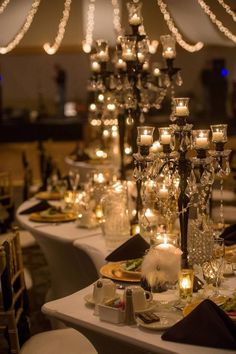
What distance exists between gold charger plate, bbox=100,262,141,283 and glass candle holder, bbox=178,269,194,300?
304 mm

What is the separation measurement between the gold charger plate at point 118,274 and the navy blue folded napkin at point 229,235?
700 mm

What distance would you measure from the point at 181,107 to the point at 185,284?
2.64ft

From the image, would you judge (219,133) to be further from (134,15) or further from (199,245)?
(134,15)

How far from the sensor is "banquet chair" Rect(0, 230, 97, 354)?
3113 mm

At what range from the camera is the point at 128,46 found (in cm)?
403

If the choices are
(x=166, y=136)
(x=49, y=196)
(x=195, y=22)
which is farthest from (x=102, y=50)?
(x=195, y=22)

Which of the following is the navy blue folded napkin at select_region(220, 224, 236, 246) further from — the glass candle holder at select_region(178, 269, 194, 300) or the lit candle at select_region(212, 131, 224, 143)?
the glass candle holder at select_region(178, 269, 194, 300)

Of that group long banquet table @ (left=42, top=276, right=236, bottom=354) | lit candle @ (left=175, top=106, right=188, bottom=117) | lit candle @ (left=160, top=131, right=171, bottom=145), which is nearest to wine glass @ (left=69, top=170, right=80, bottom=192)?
lit candle @ (left=160, top=131, right=171, bottom=145)

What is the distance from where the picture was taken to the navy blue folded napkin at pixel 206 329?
2.34 meters

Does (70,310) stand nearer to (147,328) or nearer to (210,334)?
(147,328)

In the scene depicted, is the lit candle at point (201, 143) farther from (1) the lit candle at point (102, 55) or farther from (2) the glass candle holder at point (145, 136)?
(1) the lit candle at point (102, 55)

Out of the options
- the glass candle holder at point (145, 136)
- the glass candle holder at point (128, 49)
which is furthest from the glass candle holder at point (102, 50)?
the glass candle holder at point (145, 136)

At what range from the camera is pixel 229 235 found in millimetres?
3684

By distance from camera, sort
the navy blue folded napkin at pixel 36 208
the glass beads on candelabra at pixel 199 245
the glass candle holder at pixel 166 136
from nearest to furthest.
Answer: the glass candle holder at pixel 166 136 → the glass beads on candelabra at pixel 199 245 → the navy blue folded napkin at pixel 36 208
